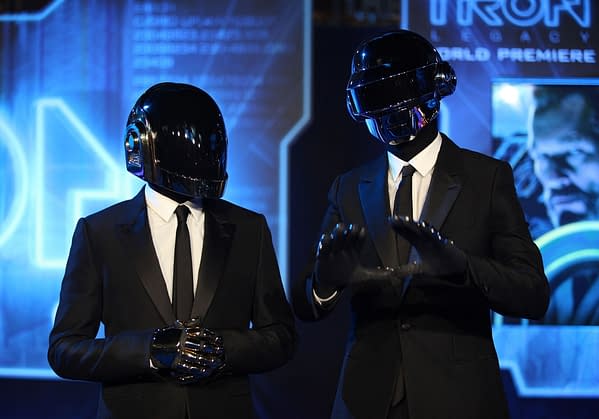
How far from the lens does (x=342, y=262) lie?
1.72m

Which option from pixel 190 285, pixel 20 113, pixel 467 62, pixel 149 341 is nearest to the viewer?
pixel 149 341

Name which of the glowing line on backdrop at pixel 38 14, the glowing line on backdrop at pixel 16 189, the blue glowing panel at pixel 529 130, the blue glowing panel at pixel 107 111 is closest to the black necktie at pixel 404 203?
the blue glowing panel at pixel 529 130

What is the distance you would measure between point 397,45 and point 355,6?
6.24ft

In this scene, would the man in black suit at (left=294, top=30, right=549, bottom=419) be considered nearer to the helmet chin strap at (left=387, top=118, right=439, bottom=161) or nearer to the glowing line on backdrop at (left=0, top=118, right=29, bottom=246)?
the helmet chin strap at (left=387, top=118, right=439, bottom=161)

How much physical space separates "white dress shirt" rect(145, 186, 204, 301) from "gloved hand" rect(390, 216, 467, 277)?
573 millimetres

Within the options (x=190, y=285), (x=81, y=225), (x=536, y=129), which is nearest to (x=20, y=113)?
(x=81, y=225)

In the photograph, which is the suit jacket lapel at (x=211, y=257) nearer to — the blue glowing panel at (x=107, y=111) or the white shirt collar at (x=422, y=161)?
the white shirt collar at (x=422, y=161)

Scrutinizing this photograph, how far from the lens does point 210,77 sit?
3.71 meters

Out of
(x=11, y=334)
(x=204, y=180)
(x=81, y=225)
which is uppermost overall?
(x=204, y=180)

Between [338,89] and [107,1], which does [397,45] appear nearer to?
[338,89]

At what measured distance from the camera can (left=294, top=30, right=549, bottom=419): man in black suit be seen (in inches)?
69.8

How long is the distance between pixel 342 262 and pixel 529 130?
216 centimetres

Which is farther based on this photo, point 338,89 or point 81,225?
point 338,89

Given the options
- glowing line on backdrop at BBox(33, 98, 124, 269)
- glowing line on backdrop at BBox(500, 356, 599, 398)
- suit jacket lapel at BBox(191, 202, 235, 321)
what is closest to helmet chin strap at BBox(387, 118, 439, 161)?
suit jacket lapel at BBox(191, 202, 235, 321)
